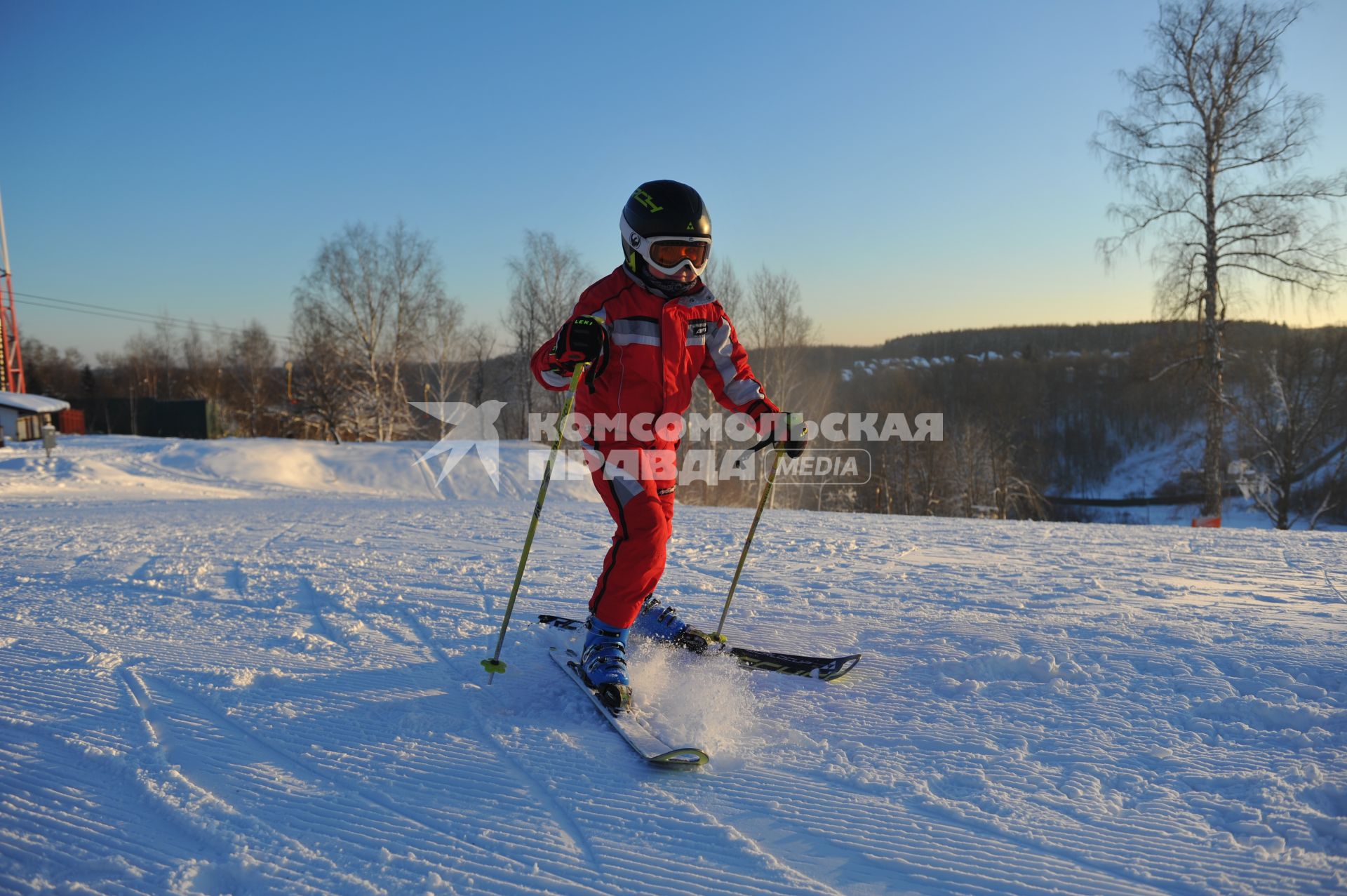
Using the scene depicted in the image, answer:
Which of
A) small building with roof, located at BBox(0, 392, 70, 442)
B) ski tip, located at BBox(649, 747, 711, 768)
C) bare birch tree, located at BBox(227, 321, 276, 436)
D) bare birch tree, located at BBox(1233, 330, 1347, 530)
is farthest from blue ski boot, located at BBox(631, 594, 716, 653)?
bare birch tree, located at BBox(227, 321, 276, 436)

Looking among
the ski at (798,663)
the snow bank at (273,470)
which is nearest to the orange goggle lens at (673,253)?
the ski at (798,663)

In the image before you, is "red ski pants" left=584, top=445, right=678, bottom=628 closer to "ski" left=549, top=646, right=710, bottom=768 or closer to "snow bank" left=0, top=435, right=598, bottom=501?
"ski" left=549, top=646, right=710, bottom=768

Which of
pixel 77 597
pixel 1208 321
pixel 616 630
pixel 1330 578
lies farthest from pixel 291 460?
pixel 1208 321

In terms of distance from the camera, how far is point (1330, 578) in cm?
431

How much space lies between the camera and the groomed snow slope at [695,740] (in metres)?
1.66

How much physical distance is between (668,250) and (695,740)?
183 centimetres

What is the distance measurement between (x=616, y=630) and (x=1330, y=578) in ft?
14.5

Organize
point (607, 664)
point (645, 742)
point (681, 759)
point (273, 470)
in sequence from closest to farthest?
point (681, 759) → point (645, 742) → point (607, 664) → point (273, 470)

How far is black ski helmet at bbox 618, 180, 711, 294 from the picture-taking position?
9.41 feet

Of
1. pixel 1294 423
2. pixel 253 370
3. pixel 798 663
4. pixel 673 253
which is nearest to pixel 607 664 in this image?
pixel 798 663

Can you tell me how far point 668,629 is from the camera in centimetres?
331

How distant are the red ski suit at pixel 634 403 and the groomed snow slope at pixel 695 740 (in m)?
0.46

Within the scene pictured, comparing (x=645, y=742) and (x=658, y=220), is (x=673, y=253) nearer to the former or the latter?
(x=658, y=220)

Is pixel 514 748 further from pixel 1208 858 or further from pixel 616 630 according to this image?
pixel 1208 858
